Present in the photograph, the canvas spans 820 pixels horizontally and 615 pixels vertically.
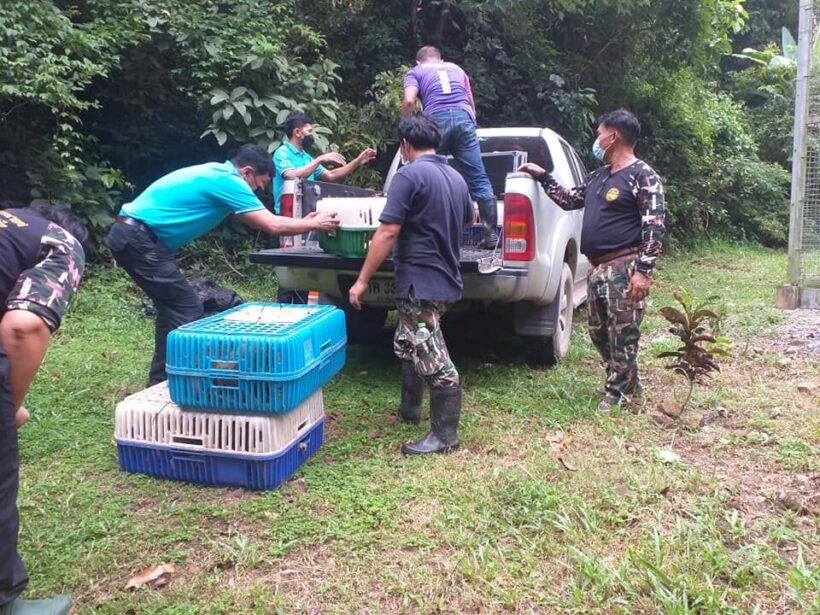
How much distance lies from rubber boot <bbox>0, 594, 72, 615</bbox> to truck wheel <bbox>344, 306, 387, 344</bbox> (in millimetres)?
3363

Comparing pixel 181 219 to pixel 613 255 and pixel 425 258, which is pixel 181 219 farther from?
pixel 613 255

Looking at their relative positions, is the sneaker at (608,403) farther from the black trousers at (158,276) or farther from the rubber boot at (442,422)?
the black trousers at (158,276)

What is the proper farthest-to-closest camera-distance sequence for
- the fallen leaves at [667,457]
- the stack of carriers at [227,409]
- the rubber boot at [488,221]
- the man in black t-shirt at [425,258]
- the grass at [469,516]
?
the rubber boot at [488,221]
the man in black t-shirt at [425,258]
the fallen leaves at [667,457]
the stack of carriers at [227,409]
the grass at [469,516]

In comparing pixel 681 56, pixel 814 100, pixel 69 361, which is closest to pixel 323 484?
pixel 69 361

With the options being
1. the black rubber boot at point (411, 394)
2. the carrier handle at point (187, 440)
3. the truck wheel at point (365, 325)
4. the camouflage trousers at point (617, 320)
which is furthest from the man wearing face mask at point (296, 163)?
the carrier handle at point (187, 440)

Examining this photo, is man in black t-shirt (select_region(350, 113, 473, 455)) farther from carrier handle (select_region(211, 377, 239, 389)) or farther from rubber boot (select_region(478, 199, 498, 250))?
rubber boot (select_region(478, 199, 498, 250))

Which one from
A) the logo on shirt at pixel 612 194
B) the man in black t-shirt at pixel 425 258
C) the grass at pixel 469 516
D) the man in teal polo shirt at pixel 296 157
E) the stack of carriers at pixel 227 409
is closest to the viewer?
the grass at pixel 469 516

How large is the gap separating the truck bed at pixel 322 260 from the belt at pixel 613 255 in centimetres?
70

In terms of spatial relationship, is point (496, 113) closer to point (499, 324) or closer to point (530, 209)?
point (499, 324)

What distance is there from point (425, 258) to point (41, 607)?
219cm

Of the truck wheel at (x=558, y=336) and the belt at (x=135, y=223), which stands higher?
the belt at (x=135, y=223)

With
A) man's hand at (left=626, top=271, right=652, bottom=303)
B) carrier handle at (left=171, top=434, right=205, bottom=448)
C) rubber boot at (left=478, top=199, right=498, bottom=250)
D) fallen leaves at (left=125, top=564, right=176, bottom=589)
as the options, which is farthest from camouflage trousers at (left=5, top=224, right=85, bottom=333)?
rubber boot at (left=478, top=199, right=498, bottom=250)

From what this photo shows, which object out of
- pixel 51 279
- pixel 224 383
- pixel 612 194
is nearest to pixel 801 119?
pixel 612 194

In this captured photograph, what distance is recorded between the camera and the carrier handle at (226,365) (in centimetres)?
296
